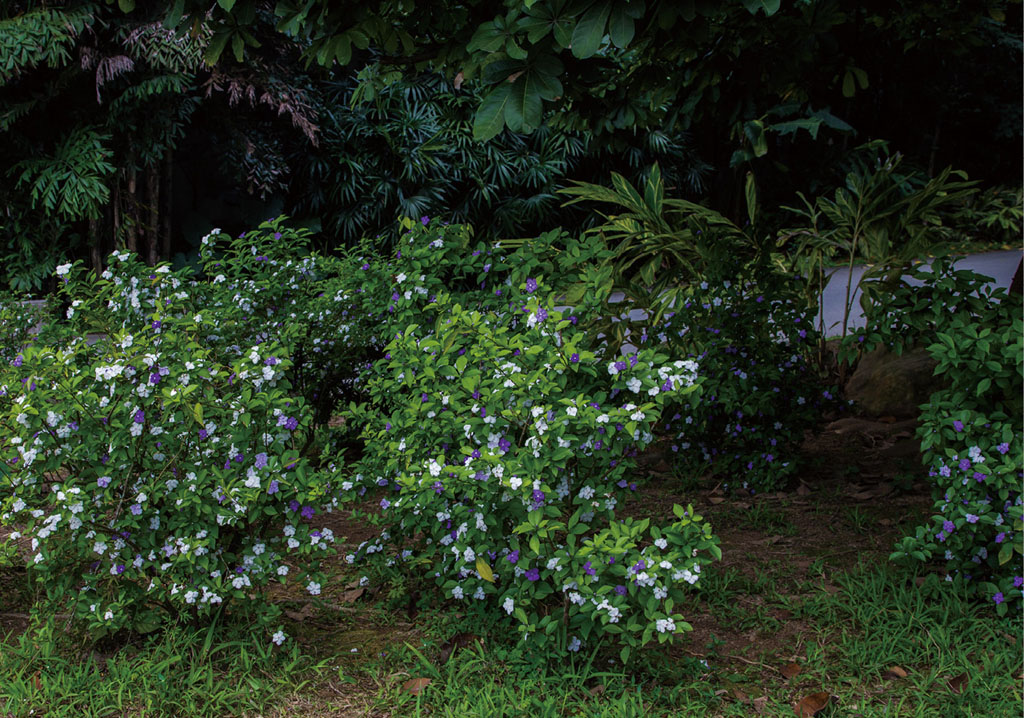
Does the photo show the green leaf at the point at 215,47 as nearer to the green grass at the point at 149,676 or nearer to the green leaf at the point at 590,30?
the green leaf at the point at 590,30

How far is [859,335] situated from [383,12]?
6.27ft

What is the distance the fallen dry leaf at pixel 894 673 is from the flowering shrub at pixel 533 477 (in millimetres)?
596

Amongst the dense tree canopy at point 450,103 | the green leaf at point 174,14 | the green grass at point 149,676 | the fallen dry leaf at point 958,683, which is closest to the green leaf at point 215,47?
the dense tree canopy at point 450,103

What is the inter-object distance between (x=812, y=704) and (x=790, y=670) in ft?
0.61

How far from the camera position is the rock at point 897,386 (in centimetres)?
467

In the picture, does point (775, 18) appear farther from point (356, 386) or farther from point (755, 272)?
point (356, 386)

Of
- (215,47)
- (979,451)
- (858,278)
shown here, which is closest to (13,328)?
(215,47)

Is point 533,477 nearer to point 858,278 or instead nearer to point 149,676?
point 149,676

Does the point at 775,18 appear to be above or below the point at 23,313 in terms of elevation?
above

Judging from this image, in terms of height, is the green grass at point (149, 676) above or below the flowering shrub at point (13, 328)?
below

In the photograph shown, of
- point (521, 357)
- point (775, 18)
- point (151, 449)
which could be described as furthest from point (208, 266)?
point (775, 18)

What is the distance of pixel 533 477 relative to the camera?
2131 mm

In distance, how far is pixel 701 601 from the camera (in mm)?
2744

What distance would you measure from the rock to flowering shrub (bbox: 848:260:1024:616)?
2.07m
